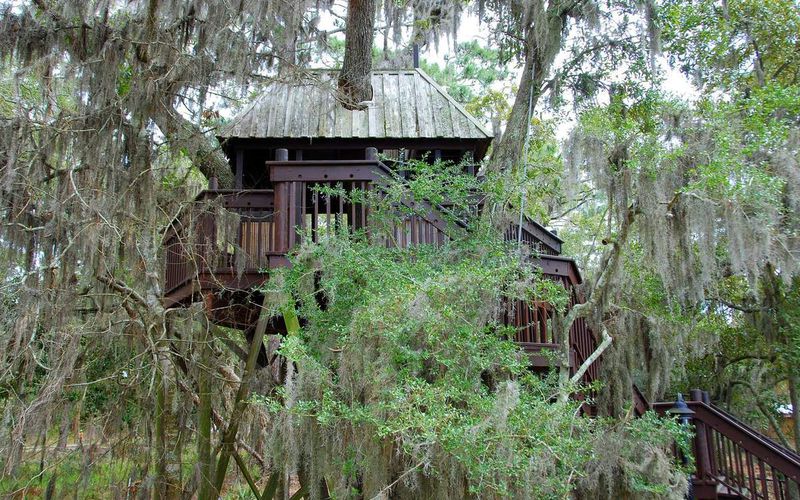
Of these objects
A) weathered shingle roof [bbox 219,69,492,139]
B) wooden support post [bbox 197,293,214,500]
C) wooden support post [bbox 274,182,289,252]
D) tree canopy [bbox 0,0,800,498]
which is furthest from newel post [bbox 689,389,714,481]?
wooden support post [bbox 197,293,214,500]

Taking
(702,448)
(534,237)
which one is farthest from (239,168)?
(702,448)

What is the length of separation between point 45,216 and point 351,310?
3283mm

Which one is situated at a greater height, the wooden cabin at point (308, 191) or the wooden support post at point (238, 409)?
the wooden cabin at point (308, 191)

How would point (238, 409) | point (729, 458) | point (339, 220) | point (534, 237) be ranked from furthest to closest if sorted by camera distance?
1. point (534, 237)
2. point (238, 409)
3. point (729, 458)
4. point (339, 220)

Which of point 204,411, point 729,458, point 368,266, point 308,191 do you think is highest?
point 308,191

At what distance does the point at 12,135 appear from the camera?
6.99m

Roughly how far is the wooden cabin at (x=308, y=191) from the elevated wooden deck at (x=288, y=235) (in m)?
0.01

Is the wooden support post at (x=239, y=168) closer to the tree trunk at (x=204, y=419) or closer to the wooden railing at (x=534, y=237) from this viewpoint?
the tree trunk at (x=204, y=419)

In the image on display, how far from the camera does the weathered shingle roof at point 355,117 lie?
32.2 ft

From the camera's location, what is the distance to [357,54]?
943 cm

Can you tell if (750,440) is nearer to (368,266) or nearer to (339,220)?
(368,266)

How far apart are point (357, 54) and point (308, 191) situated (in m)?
2.04

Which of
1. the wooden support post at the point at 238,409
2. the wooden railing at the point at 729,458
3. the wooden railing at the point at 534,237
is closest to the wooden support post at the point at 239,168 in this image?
the wooden support post at the point at 238,409

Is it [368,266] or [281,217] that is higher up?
[281,217]
